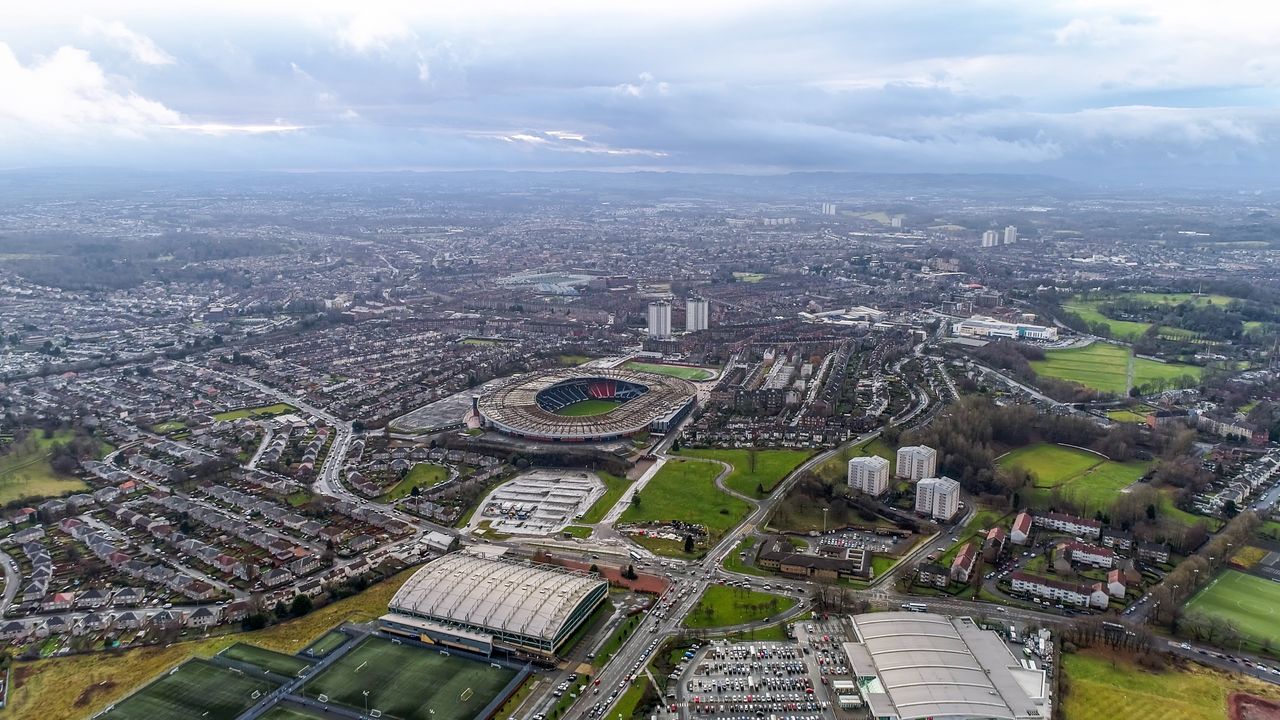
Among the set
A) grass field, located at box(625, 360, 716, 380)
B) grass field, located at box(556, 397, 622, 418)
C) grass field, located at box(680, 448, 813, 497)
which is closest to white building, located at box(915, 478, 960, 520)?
grass field, located at box(680, 448, 813, 497)

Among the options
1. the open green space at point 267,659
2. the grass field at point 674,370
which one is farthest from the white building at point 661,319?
the open green space at point 267,659

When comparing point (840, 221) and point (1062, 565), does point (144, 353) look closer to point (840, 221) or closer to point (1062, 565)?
point (1062, 565)

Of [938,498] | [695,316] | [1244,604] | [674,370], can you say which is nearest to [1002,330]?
[695,316]

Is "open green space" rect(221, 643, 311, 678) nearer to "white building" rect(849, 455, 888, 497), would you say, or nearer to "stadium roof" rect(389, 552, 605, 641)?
"stadium roof" rect(389, 552, 605, 641)

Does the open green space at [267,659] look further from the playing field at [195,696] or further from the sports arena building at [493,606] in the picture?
the sports arena building at [493,606]

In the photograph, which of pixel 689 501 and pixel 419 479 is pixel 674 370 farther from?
pixel 419 479
